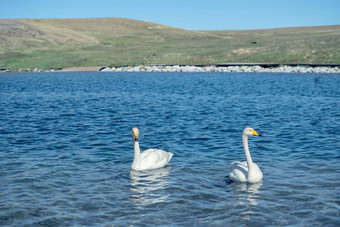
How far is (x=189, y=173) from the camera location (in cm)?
1302

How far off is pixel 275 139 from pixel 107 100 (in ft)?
58.7

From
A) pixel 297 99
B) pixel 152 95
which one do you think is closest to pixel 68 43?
pixel 152 95

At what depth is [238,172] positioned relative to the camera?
471 inches

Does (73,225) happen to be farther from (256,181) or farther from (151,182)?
(256,181)

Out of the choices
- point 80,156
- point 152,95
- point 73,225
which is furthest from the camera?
point 152,95

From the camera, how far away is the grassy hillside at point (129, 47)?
83.7m

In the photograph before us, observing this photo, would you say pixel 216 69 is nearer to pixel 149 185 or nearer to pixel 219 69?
pixel 219 69

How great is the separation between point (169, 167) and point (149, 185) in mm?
1938

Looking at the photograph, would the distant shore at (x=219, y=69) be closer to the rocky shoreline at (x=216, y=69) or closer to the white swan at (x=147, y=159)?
the rocky shoreline at (x=216, y=69)

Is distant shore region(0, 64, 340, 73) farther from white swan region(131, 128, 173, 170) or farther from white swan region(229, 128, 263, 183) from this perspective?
white swan region(229, 128, 263, 183)

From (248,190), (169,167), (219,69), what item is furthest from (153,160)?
(219,69)

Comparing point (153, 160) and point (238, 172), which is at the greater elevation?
point (153, 160)

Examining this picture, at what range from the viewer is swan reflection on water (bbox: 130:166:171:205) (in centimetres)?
1083

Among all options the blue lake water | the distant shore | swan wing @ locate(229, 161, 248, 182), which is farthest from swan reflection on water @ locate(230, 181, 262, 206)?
the distant shore
